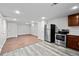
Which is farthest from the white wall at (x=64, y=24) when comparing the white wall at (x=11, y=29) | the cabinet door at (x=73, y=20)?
the white wall at (x=11, y=29)

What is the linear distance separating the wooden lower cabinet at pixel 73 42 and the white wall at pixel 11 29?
6.24 metres

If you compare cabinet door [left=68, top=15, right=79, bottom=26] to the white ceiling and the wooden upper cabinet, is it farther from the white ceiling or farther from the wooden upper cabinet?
the white ceiling

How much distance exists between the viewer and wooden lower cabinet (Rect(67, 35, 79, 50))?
3.64 metres

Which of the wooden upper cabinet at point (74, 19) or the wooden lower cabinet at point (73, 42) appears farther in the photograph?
the wooden upper cabinet at point (74, 19)

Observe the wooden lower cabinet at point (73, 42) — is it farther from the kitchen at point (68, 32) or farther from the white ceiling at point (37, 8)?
the white ceiling at point (37, 8)

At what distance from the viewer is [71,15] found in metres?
4.26

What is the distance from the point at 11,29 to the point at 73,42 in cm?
656

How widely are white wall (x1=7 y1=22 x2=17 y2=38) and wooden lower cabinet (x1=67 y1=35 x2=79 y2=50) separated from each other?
624 centimetres

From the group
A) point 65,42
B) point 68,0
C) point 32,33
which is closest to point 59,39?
point 65,42

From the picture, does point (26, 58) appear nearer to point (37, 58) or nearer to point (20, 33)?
point (37, 58)

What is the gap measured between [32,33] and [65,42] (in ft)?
18.5

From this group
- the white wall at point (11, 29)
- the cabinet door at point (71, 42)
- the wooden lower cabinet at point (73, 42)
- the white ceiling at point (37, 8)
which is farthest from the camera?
the white wall at point (11, 29)

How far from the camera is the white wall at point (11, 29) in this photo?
8314 mm

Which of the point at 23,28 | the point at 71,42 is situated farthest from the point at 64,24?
the point at 23,28
